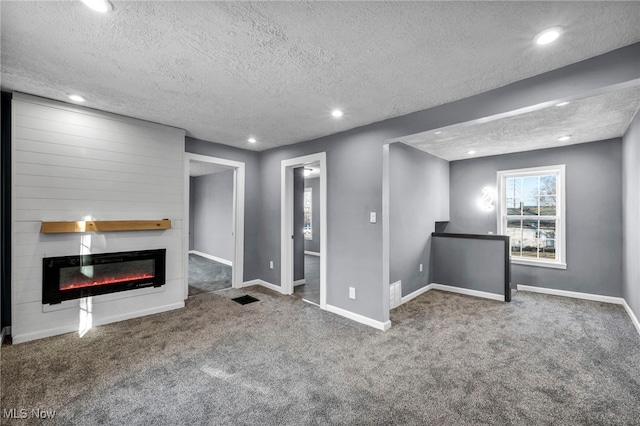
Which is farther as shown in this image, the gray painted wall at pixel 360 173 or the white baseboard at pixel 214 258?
the white baseboard at pixel 214 258

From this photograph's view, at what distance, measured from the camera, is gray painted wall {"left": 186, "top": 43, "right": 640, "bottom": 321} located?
209 centimetres

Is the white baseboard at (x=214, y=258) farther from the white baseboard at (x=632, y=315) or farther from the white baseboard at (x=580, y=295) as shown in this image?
the white baseboard at (x=632, y=315)

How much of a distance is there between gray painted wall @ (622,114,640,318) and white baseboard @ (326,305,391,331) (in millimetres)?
2896

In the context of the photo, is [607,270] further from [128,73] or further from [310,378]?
[128,73]

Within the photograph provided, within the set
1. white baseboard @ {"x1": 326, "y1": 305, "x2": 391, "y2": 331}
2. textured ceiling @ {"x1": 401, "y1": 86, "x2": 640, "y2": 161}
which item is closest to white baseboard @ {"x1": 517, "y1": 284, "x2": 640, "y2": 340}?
textured ceiling @ {"x1": 401, "y1": 86, "x2": 640, "y2": 161}

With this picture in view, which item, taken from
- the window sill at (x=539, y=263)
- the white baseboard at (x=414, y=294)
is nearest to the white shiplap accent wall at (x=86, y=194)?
the white baseboard at (x=414, y=294)

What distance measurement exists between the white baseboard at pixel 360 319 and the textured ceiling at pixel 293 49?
247cm

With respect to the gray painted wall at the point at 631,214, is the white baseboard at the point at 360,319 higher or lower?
lower

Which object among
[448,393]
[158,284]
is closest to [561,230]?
[448,393]

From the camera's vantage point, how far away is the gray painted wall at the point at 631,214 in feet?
10.4

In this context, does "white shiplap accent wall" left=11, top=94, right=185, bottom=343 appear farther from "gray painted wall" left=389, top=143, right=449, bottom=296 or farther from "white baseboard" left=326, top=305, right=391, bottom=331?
"gray painted wall" left=389, top=143, right=449, bottom=296

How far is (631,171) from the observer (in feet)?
11.3

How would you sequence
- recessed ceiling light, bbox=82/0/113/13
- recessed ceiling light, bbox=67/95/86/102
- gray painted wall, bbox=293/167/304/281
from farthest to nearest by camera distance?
gray painted wall, bbox=293/167/304/281, recessed ceiling light, bbox=67/95/86/102, recessed ceiling light, bbox=82/0/113/13

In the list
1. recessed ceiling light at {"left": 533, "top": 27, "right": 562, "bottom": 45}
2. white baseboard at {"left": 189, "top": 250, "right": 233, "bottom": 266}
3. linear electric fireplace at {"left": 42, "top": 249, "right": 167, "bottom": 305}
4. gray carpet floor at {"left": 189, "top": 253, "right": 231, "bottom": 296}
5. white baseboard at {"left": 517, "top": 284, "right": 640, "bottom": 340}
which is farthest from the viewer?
white baseboard at {"left": 189, "top": 250, "right": 233, "bottom": 266}
